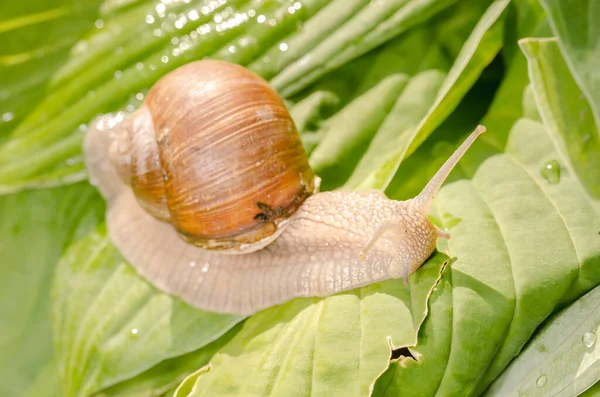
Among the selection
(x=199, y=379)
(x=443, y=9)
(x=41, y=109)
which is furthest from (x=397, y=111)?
(x=41, y=109)

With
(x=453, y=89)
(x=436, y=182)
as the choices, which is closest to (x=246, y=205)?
(x=436, y=182)

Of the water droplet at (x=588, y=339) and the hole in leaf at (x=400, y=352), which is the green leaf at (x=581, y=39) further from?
the hole in leaf at (x=400, y=352)

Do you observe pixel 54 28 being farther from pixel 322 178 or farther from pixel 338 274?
pixel 338 274

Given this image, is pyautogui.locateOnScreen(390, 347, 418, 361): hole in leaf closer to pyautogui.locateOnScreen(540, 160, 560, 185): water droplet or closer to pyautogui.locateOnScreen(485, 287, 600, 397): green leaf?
pyautogui.locateOnScreen(485, 287, 600, 397): green leaf

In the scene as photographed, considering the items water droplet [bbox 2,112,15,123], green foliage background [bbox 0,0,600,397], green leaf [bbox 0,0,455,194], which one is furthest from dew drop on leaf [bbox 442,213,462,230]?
water droplet [bbox 2,112,15,123]

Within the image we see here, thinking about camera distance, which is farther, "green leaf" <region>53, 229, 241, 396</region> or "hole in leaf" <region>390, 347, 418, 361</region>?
"green leaf" <region>53, 229, 241, 396</region>

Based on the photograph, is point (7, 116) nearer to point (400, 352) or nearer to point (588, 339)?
point (400, 352)

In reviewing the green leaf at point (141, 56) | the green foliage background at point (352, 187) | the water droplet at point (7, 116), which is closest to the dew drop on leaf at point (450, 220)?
the green foliage background at point (352, 187)
